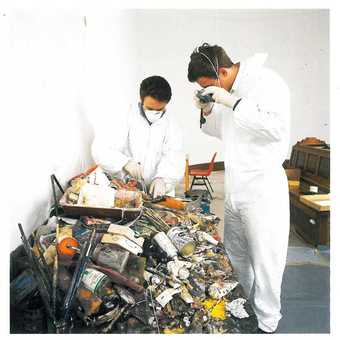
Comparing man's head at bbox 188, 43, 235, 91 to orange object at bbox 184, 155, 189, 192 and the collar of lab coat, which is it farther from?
orange object at bbox 184, 155, 189, 192

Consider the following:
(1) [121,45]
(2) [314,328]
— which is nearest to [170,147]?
(1) [121,45]

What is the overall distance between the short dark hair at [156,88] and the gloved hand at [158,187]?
0.69 ft

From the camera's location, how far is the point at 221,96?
0.83 meters

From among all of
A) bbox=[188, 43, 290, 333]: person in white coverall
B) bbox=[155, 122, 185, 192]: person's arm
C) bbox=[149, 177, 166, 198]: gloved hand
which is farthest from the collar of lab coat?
bbox=[149, 177, 166, 198]: gloved hand

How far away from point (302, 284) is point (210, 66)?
22.3 inches

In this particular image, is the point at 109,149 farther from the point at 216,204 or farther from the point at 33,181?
the point at 216,204

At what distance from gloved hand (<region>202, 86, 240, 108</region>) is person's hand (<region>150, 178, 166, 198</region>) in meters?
0.25

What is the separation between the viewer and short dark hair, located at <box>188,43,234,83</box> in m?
0.83

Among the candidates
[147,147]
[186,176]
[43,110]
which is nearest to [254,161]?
[186,176]

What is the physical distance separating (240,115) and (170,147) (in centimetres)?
19

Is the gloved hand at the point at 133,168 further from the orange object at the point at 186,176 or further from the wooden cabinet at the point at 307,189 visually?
the wooden cabinet at the point at 307,189

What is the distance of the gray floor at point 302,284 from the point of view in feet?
2.62

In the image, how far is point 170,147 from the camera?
90 centimetres

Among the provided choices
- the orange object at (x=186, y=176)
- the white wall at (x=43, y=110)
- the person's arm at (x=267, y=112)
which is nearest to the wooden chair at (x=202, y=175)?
the orange object at (x=186, y=176)
